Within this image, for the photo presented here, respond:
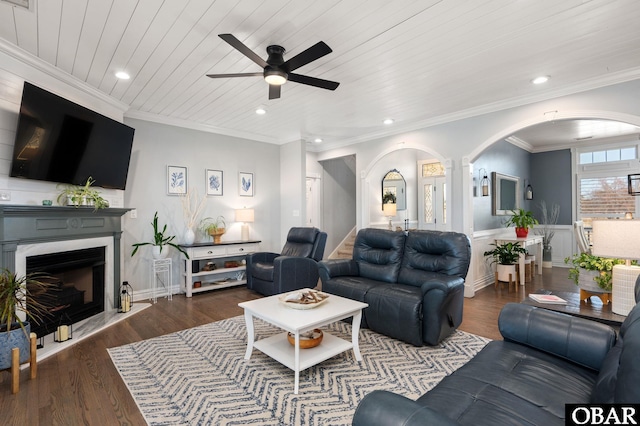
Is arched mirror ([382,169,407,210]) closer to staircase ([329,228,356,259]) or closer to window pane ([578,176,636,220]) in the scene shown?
staircase ([329,228,356,259])

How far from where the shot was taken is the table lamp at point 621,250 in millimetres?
1943

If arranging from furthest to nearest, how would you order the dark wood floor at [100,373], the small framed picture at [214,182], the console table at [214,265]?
the small framed picture at [214,182], the console table at [214,265], the dark wood floor at [100,373]

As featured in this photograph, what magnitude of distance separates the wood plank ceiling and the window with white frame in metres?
4.21

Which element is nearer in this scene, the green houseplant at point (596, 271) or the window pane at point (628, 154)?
the green houseplant at point (596, 271)

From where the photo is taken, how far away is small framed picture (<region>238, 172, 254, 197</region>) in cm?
573

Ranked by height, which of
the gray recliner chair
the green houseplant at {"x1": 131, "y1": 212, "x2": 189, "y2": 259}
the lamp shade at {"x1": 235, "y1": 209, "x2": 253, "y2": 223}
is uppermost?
the lamp shade at {"x1": 235, "y1": 209, "x2": 253, "y2": 223}

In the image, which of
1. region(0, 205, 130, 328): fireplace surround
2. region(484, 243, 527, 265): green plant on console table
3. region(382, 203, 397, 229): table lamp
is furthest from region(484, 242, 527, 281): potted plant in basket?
region(0, 205, 130, 328): fireplace surround

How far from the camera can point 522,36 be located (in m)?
2.61

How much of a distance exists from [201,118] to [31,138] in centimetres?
226

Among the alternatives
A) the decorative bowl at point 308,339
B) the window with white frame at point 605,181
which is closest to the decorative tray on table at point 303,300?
the decorative bowl at point 308,339

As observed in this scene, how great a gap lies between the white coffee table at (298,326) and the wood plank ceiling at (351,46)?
223 centimetres

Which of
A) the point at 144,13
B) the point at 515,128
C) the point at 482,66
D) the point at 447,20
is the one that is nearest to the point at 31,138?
the point at 144,13

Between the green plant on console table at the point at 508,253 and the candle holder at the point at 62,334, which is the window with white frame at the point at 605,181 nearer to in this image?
the green plant on console table at the point at 508,253

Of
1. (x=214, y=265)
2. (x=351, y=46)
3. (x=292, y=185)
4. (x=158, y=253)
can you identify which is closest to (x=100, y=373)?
(x=158, y=253)
